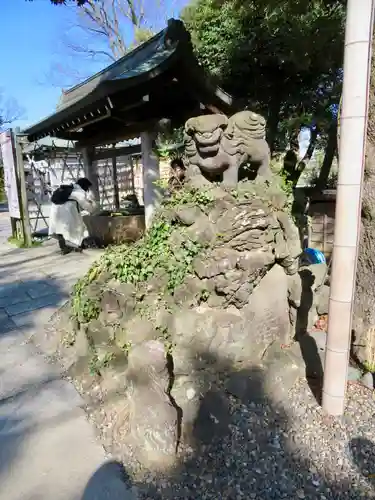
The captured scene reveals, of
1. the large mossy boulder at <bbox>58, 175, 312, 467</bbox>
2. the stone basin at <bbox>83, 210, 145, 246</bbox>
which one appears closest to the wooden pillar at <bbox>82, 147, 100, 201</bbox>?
the stone basin at <bbox>83, 210, 145, 246</bbox>

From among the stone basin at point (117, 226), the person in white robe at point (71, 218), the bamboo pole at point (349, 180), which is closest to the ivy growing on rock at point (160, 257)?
the bamboo pole at point (349, 180)

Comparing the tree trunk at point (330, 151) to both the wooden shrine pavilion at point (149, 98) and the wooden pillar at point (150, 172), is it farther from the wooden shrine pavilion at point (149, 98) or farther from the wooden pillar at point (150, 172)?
the wooden pillar at point (150, 172)

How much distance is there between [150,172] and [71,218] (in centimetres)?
188

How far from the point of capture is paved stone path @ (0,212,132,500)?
1.74 metres

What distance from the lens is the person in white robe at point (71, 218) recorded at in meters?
6.36

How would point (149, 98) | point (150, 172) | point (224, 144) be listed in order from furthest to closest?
point (150, 172)
point (149, 98)
point (224, 144)

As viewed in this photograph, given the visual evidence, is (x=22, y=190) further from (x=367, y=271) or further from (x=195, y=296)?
(x=367, y=271)

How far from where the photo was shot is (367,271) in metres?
2.41

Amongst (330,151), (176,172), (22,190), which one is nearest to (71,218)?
(22,190)

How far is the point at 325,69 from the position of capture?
6516 mm

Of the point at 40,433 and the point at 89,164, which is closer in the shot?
the point at 40,433

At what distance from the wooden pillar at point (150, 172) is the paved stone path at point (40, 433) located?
229 centimetres

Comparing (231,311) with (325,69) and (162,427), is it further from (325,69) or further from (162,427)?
(325,69)

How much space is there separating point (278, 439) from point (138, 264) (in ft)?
4.85
